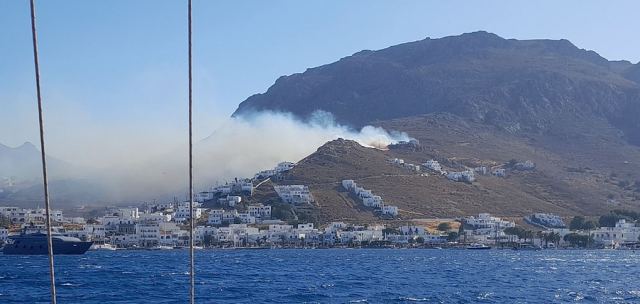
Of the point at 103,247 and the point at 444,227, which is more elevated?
the point at 444,227

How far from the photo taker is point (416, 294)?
73.8 metres

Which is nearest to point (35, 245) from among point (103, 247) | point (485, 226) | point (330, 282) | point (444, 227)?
point (103, 247)

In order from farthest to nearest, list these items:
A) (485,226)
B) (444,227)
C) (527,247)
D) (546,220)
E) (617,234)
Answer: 1. (546,220)
2. (617,234)
3. (485,226)
4. (444,227)
5. (527,247)

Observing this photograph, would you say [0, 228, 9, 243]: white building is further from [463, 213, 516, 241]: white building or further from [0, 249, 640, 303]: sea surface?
[463, 213, 516, 241]: white building

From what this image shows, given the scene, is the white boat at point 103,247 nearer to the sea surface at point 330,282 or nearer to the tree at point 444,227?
the sea surface at point 330,282

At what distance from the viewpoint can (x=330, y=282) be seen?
85.2 m

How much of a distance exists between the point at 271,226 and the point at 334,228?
43.1ft

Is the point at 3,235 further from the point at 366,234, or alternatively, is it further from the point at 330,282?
the point at 330,282

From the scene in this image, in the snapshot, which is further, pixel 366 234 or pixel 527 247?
pixel 527 247

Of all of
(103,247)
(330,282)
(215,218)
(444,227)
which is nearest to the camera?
(330,282)

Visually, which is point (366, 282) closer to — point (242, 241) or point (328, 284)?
point (328, 284)

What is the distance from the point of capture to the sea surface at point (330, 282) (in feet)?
232

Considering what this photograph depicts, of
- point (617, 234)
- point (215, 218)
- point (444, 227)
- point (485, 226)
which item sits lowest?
point (617, 234)

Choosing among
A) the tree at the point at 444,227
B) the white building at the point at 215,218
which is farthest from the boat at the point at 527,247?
the white building at the point at 215,218
